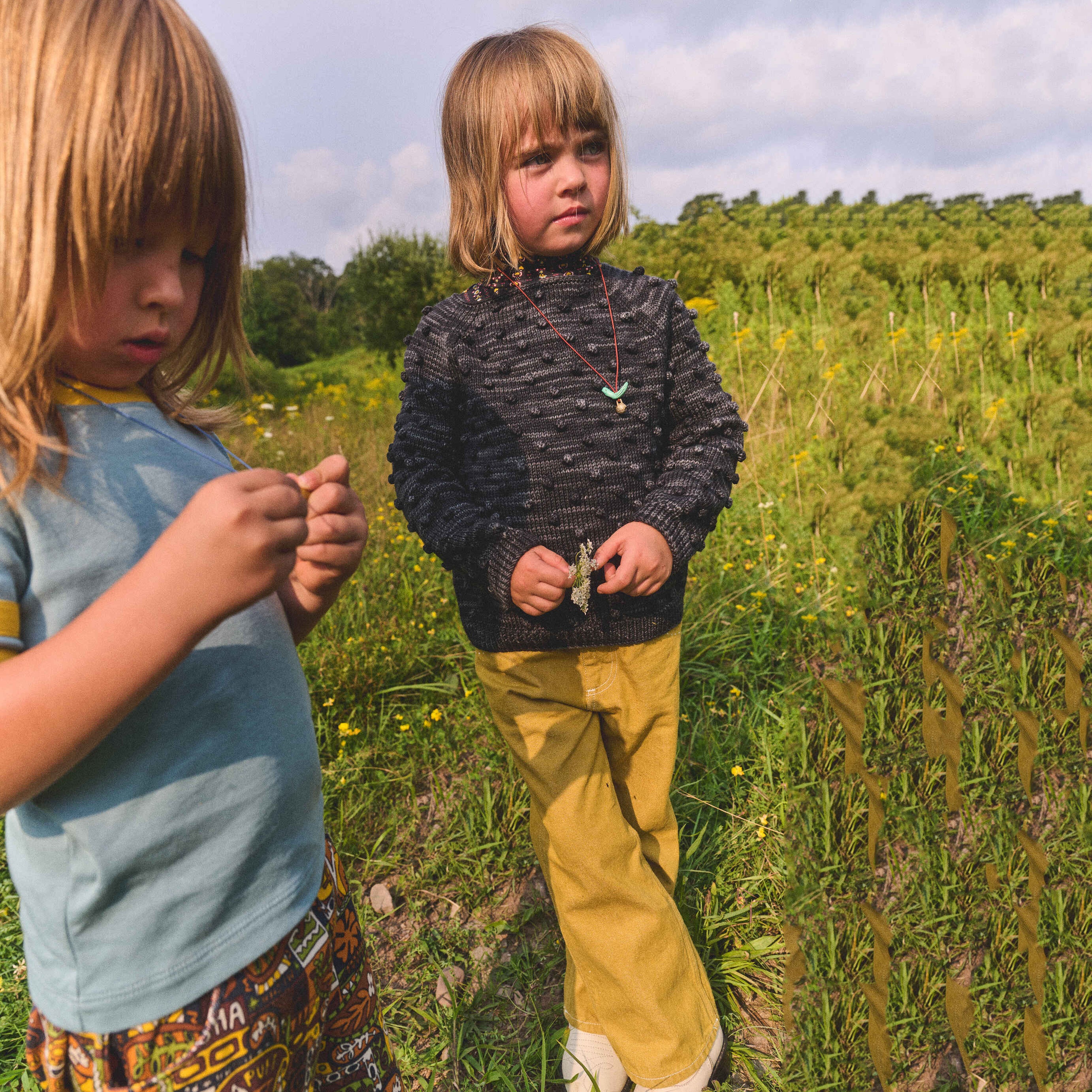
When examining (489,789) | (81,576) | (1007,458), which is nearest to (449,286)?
(1007,458)

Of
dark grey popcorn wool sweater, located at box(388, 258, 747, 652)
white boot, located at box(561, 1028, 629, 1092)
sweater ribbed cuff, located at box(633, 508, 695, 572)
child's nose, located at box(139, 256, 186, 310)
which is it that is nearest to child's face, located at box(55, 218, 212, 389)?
child's nose, located at box(139, 256, 186, 310)

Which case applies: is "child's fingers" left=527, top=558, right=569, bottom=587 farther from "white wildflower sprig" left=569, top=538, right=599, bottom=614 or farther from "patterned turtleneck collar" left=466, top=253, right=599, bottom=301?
"patterned turtleneck collar" left=466, top=253, right=599, bottom=301

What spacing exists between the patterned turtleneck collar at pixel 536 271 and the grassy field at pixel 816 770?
0.75 meters

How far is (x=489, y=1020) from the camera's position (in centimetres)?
200

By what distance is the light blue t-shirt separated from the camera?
83 centimetres

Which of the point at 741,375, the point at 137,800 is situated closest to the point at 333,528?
the point at 137,800

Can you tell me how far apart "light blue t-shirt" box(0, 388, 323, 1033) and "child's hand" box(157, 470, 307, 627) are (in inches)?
5.9

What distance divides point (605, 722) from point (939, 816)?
3.93 ft

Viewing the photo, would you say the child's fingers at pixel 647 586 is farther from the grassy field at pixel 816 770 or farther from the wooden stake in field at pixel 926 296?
the wooden stake in field at pixel 926 296

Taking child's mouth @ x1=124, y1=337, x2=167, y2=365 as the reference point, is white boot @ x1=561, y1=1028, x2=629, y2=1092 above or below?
below

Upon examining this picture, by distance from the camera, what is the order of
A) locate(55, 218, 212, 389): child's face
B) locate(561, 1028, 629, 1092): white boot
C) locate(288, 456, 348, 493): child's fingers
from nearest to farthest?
locate(55, 218, 212, 389): child's face, locate(288, 456, 348, 493): child's fingers, locate(561, 1028, 629, 1092): white boot

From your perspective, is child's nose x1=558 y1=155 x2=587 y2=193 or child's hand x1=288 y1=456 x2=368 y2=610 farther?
child's nose x1=558 y1=155 x2=587 y2=193

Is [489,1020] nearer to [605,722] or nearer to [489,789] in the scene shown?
[489,789]

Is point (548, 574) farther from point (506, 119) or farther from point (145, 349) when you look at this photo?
point (506, 119)
